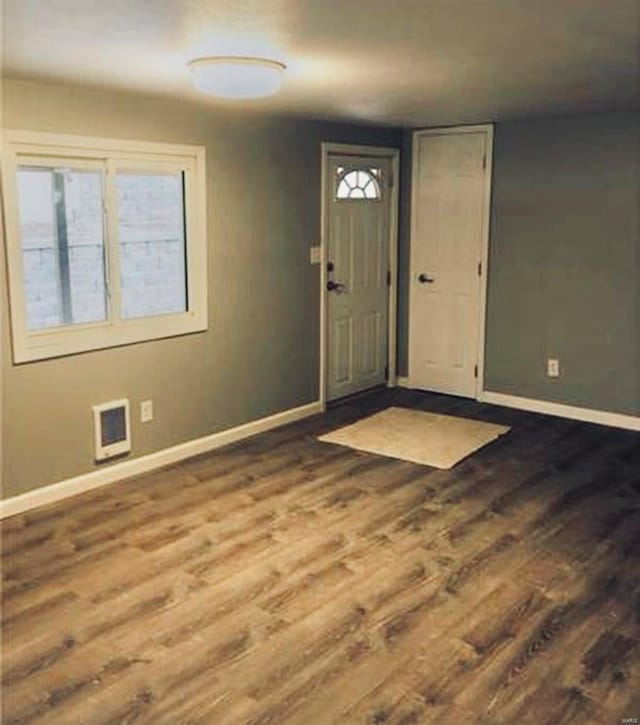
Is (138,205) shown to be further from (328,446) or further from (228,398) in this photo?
(328,446)

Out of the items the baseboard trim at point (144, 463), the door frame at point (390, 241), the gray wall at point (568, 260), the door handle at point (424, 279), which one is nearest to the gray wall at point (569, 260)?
the gray wall at point (568, 260)

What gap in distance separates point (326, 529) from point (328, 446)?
1297mm

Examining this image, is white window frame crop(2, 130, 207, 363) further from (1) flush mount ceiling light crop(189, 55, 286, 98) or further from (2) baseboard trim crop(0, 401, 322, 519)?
(1) flush mount ceiling light crop(189, 55, 286, 98)

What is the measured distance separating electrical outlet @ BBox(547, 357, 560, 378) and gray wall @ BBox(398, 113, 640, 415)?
0.04 metres

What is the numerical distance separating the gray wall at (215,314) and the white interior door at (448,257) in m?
0.51

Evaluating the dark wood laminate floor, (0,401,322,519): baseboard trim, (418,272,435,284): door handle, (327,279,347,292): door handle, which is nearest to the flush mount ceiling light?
the dark wood laminate floor

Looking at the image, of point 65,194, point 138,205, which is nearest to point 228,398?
point 138,205

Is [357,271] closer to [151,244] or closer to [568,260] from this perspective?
[568,260]

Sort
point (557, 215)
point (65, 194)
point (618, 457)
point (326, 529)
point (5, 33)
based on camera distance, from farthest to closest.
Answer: point (557, 215)
point (618, 457)
point (65, 194)
point (326, 529)
point (5, 33)

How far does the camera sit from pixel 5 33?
8.64 feet

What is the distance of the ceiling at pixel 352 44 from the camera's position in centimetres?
233

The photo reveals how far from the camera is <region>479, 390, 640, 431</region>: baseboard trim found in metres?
5.40

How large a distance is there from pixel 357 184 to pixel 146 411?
258 centimetres

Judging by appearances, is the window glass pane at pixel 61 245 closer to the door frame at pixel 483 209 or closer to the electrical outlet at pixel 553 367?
the door frame at pixel 483 209
